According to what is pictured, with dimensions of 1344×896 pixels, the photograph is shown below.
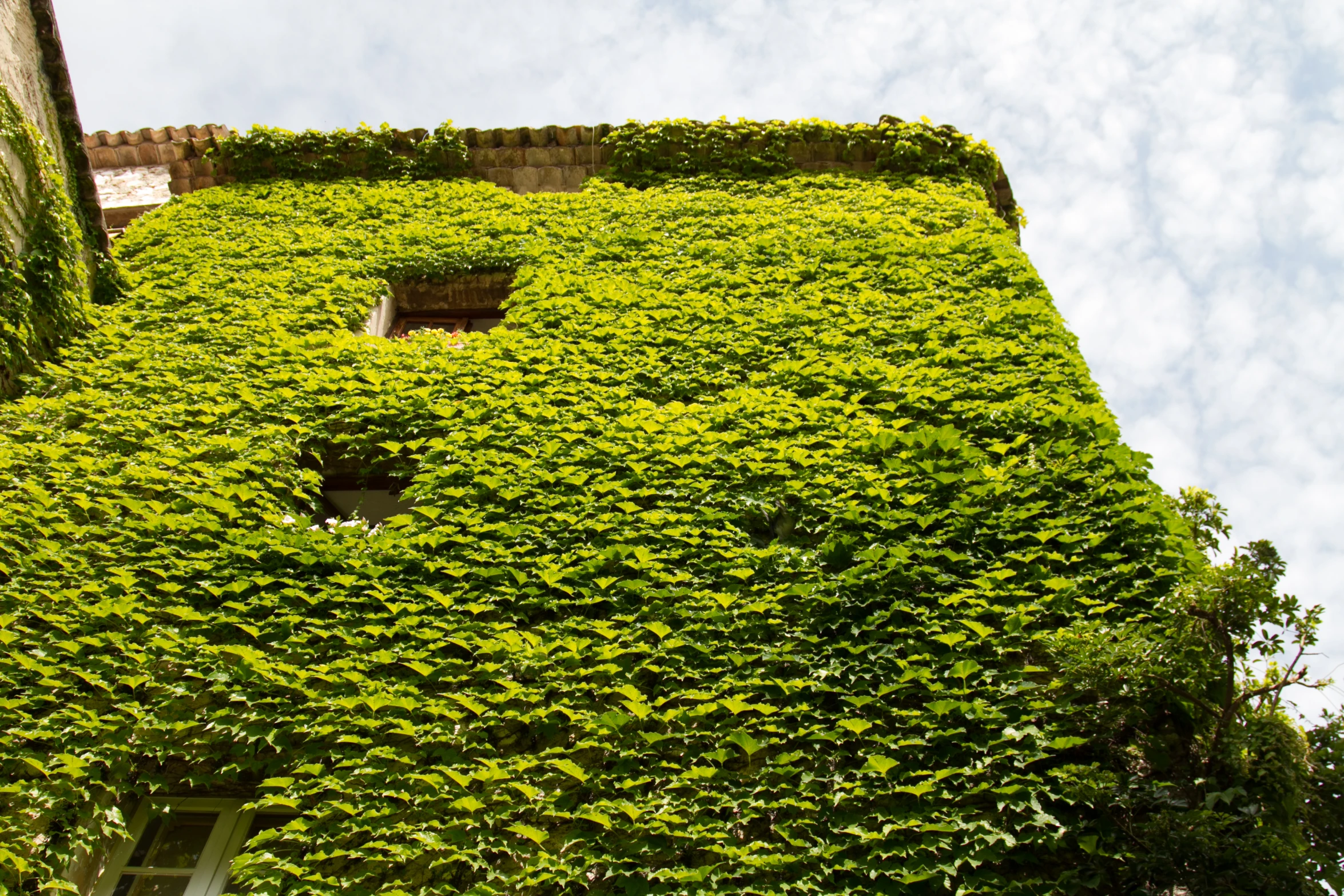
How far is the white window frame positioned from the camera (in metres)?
4.07

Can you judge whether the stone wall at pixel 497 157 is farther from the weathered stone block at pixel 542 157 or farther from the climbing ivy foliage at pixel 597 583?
the climbing ivy foliage at pixel 597 583

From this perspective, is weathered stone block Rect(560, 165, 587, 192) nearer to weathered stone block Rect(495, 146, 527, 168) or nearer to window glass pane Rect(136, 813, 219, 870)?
weathered stone block Rect(495, 146, 527, 168)

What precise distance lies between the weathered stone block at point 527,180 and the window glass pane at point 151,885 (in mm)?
6872

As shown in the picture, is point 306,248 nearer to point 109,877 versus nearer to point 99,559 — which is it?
point 99,559

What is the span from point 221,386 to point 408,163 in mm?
4080

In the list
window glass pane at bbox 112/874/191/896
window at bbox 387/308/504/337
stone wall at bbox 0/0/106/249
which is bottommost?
window glass pane at bbox 112/874/191/896

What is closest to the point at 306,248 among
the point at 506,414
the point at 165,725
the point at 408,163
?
the point at 408,163

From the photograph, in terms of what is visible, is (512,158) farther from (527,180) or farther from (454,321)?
(454,321)

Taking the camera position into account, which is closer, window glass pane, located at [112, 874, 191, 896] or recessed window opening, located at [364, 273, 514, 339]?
window glass pane, located at [112, 874, 191, 896]

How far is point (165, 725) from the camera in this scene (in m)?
4.27

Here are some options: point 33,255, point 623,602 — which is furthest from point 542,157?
point 623,602

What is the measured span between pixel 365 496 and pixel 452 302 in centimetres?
242

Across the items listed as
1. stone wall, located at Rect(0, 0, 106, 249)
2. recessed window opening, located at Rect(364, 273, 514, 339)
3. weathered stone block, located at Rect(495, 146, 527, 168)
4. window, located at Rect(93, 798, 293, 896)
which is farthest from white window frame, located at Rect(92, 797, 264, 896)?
weathered stone block, located at Rect(495, 146, 527, 168)

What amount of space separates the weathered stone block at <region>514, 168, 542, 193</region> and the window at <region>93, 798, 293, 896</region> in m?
6.58
